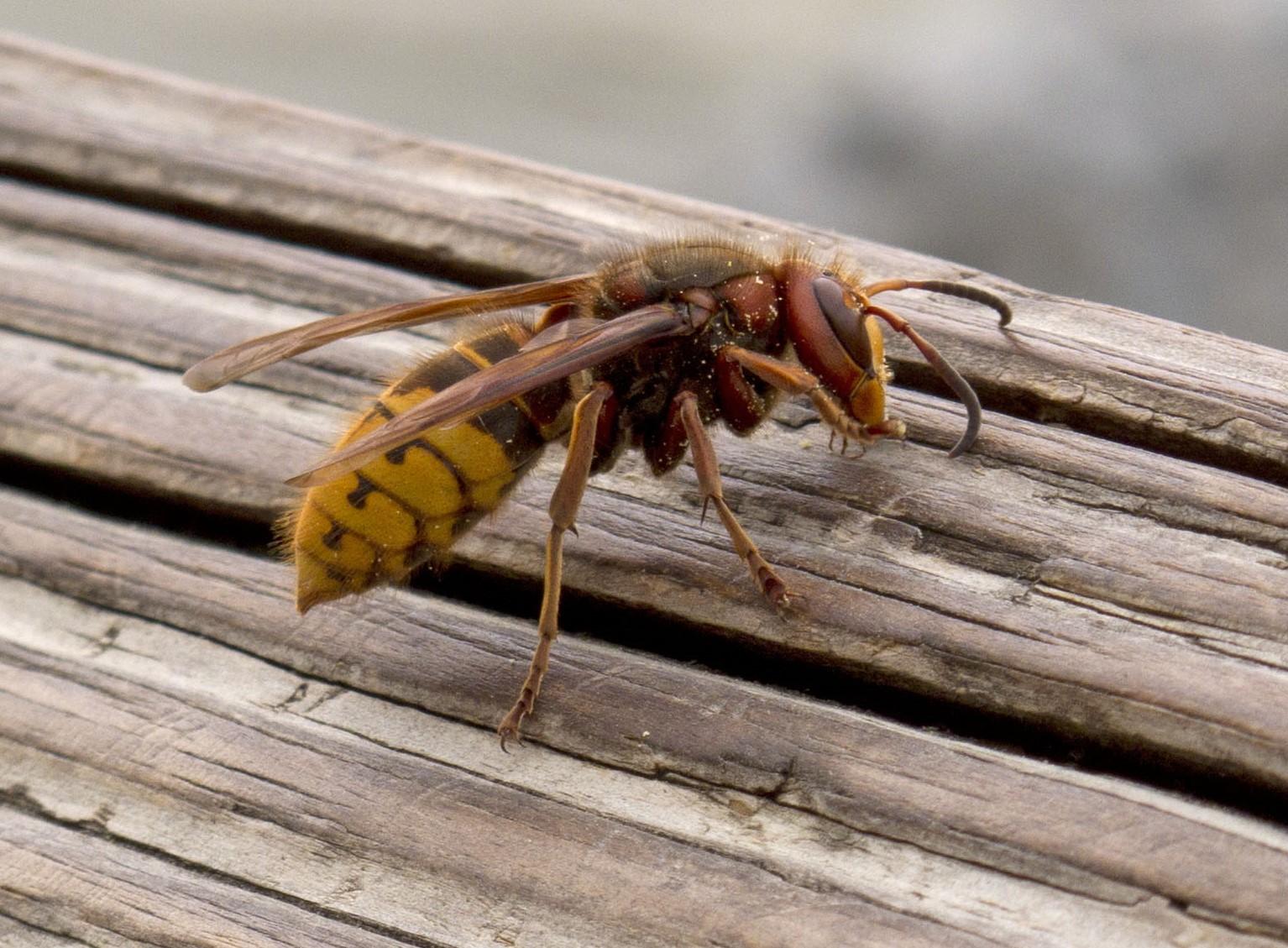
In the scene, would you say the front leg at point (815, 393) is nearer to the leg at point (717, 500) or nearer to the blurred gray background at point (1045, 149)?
the leg at point (717, 500)

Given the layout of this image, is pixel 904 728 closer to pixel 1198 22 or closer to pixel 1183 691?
pixel 1183 691

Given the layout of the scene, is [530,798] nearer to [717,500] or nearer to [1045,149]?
[717,500]

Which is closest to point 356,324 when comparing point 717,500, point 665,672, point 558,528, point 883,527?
point 558,528

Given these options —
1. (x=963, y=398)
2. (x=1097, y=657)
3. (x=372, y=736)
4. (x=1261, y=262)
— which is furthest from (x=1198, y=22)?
(x=372, y=736)

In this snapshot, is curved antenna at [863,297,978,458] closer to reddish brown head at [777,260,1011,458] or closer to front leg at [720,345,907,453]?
reddish brown head at [777,260,1011,458]

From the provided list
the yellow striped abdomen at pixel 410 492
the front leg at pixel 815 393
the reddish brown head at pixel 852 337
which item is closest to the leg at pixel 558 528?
the yellow striped abdomen at pixel 410 492

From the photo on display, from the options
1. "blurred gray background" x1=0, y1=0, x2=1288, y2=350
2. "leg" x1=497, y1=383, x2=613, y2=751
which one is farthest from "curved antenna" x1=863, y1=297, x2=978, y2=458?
"blurred gray background" x1=0, y1=0, x2=1288, y2=350
